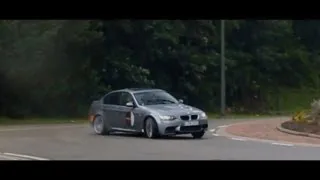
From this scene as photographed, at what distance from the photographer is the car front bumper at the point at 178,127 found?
421 inches

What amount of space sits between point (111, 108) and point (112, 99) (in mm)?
232

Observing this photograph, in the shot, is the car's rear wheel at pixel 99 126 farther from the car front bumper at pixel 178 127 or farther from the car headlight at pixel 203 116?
the car headlight at pixel 203 116

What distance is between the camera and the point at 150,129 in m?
10.8

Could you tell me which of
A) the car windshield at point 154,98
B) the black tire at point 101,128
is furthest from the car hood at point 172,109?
the black tire at point 101,128

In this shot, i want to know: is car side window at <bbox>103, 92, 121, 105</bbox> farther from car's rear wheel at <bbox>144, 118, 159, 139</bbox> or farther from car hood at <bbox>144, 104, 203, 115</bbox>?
car's rear wheel at <bbox>144, 118, 159, 139</bbox>

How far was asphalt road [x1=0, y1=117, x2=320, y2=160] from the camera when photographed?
31.7 ft

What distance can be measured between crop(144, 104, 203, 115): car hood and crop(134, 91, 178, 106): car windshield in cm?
7

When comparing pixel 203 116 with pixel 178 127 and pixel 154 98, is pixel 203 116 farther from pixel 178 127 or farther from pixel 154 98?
pixel 154 98

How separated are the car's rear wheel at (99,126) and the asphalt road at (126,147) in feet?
0.34

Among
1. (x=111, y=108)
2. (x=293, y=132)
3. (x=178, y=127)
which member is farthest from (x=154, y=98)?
(x=293, y=132)

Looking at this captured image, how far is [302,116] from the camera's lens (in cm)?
1309
